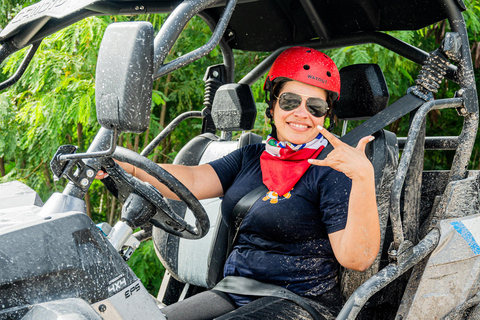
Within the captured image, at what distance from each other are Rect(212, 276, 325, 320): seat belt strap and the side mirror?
894 millimetres

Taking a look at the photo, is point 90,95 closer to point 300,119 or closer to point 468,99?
point 300,119

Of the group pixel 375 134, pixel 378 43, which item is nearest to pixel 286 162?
pixel 375 134

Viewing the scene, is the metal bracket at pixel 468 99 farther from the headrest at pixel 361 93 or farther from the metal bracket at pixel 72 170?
the metal bracket at pixel 72 170

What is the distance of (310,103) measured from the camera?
6.89 feet

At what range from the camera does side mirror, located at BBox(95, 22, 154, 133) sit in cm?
128

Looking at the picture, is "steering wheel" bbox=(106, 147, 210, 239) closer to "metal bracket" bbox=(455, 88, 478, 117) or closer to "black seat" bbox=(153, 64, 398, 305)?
"black seat" bbox=(153, 64, 398, 305)

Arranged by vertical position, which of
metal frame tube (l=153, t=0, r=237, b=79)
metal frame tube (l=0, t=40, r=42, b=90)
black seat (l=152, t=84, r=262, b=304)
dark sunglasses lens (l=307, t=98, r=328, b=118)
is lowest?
black seat (l=152, t=84, r=262, b=304)

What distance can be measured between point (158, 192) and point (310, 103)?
697mm

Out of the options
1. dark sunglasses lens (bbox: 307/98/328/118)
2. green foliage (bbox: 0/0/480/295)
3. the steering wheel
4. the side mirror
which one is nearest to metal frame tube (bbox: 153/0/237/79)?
the side mirror

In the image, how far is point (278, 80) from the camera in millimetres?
2195

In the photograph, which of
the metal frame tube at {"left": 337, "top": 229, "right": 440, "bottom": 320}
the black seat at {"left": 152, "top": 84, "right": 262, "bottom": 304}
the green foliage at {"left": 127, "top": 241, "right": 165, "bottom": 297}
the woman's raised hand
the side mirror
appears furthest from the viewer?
the green foliage at {"left": 127, "top": 241, "right": 165, "bottom": 297}

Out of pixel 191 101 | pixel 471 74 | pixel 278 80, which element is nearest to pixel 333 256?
pixel 278 80

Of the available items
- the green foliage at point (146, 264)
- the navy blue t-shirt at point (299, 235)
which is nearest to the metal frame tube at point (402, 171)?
the navy blue t-shirt at point (299, 235)

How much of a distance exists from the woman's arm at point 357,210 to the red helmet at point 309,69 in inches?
17.4
